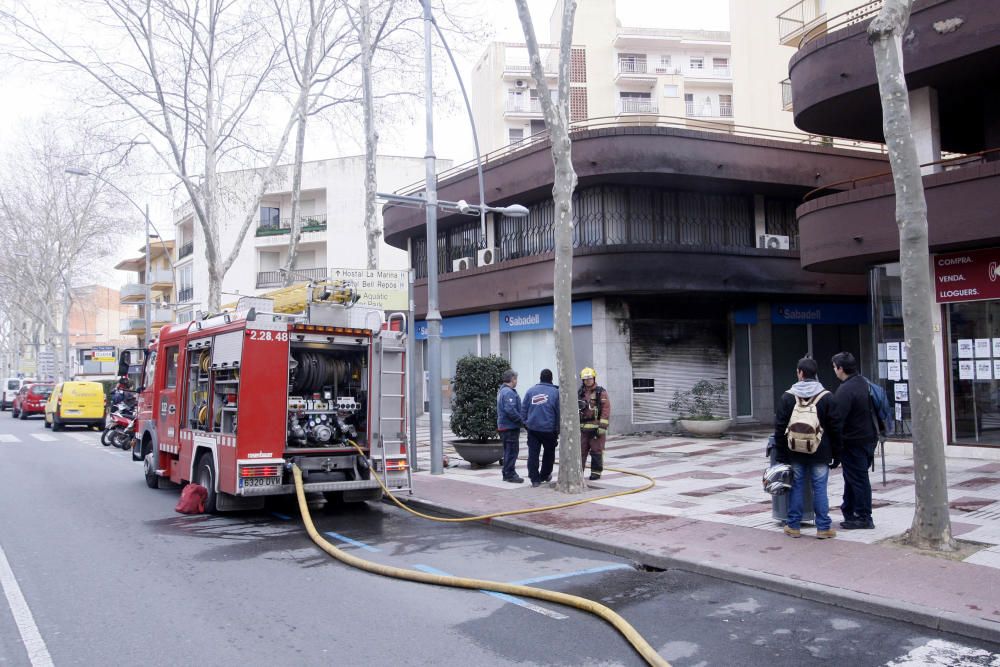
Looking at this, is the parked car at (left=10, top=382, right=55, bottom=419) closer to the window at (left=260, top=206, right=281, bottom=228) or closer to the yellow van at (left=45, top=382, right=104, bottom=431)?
the yellow van at (left=45, top=382, right=104, bottom=431)

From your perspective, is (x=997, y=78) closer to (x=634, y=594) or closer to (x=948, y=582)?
(x=948, y=582)

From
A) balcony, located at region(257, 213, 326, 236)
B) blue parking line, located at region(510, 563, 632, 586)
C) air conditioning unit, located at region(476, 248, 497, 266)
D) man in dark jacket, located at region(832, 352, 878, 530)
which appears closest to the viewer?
blue parking line, located at region(510, 563, 632, 586)

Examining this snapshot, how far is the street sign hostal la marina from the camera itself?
13.5m

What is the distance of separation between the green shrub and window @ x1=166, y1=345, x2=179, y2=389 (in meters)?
4.73

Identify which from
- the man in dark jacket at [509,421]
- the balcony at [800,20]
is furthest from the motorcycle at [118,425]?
the balcony at [800,20]

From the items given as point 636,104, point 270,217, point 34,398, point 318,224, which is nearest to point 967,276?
point 636,104

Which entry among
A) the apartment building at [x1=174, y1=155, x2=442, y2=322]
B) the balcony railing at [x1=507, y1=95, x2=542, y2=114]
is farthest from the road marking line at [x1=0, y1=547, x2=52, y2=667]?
the balcony railing at [x1=507, y1=95, x2=542, y2=114]

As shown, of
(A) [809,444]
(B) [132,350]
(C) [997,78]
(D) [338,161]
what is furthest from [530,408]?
(D) [338,161]

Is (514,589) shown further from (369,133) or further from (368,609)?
(369,133)

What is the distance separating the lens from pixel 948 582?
6.16 metres

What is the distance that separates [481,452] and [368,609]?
26.8 feet

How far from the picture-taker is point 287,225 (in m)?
45.2

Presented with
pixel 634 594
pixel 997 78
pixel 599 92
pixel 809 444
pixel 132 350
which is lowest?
pixel 634 594

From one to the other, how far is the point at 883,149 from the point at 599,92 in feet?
83.7
